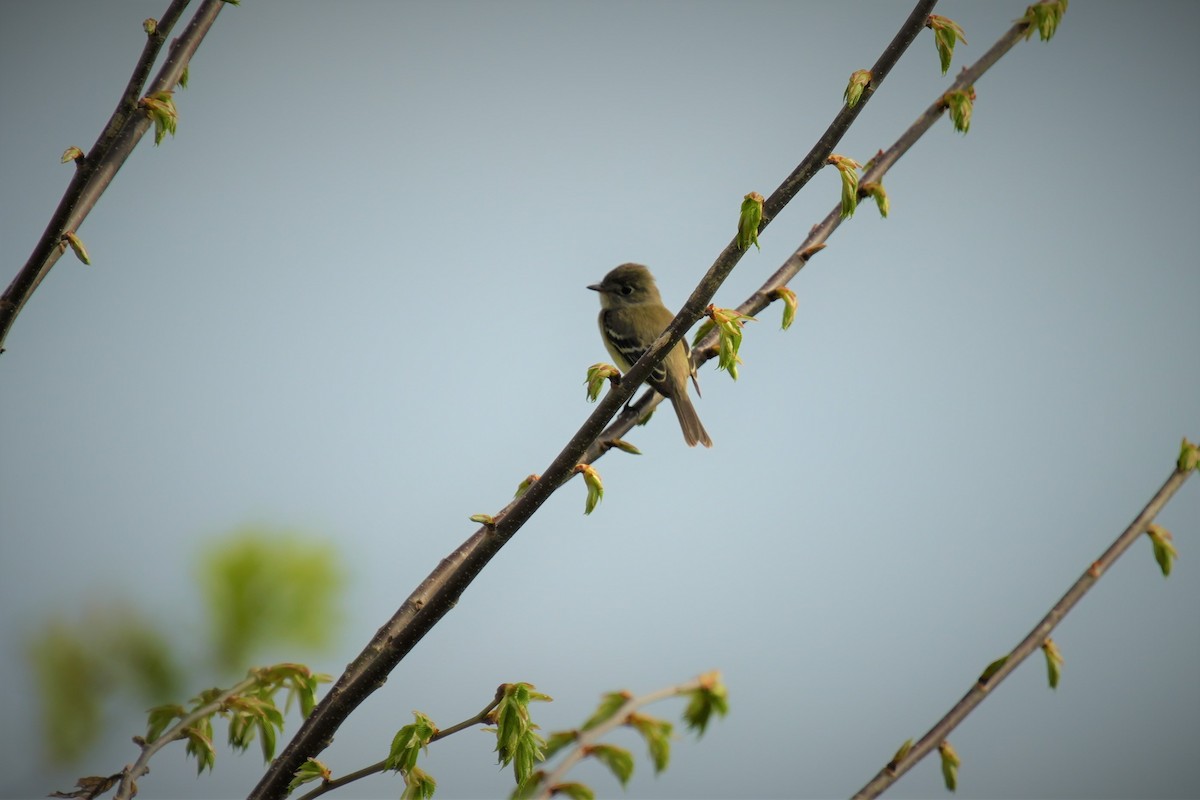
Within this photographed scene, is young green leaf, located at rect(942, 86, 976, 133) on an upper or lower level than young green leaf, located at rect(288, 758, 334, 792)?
upper

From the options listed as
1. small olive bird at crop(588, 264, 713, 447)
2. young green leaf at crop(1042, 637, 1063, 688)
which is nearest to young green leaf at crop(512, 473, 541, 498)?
young green leaf at crop(1042, 637, 1063, 688)

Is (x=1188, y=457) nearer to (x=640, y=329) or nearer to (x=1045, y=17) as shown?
(x=1045, y=17)

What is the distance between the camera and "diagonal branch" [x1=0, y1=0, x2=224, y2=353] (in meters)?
2.59

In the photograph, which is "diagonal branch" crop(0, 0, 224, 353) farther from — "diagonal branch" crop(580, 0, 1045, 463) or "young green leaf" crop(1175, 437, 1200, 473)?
"young green leaf" crop(1175, 437, 1200, 473)

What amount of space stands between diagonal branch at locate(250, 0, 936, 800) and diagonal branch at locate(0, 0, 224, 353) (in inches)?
48.7

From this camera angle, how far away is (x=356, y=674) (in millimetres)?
2570

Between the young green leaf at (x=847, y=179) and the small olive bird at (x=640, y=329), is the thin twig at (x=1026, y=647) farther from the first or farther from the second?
the small olive bird at (x=640, y=329)

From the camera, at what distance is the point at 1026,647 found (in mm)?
2871

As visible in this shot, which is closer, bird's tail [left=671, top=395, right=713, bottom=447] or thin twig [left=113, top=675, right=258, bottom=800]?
thin twig [left=113, top=675, right=258, bottom=800]

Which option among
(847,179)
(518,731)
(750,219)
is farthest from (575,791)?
(847,179)

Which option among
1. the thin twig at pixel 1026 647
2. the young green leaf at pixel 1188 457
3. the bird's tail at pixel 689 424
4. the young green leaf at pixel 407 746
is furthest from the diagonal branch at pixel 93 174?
the bird's tail at pixel 689 424

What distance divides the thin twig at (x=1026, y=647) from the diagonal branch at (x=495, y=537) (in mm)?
1075

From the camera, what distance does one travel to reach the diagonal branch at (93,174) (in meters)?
2.59

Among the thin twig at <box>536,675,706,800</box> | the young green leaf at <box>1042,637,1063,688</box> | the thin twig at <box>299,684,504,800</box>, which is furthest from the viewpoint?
the young green leaf at <box>1042,637,1063,688</box>
